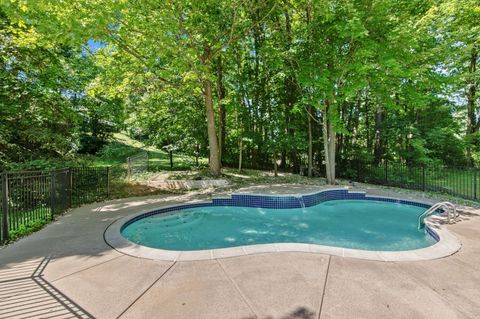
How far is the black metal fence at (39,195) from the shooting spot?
15.3 ft

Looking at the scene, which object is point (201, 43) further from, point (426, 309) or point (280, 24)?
point (426, 309)

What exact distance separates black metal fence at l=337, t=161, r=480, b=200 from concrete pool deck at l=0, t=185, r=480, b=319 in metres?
5.55

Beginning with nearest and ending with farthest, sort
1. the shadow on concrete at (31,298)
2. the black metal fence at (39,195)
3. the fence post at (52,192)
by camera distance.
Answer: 1. the shadow on concrete at (31,298)
2. the black metal fence at (39,195)
3. the fence post at (52,192)

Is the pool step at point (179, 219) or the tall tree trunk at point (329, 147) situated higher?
the tall tree trunk at point (329, 147)

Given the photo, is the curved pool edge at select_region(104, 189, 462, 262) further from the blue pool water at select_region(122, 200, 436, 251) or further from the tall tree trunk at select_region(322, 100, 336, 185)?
the tall tree trunk at select_region(322, 100, 336, 185)

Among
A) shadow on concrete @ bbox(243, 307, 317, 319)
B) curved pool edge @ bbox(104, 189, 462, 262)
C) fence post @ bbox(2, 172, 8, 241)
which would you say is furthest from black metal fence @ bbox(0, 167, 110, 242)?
shadow on concrete @ bbox(243, 307, 317, 319)

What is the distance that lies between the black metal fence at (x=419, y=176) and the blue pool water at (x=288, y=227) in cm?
261

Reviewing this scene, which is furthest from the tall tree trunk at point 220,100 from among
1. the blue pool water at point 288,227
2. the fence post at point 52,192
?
the fence post at point 52,192

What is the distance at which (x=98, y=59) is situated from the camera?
33.4 feet

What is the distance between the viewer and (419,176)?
956 cm

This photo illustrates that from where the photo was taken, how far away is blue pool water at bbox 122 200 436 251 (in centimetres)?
526

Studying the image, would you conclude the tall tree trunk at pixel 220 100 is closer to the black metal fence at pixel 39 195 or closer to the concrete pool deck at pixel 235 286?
the black metal fence at pixel 39 195

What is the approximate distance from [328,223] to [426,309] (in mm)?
4170

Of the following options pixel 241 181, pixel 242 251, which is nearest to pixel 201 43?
pixel 241 181
